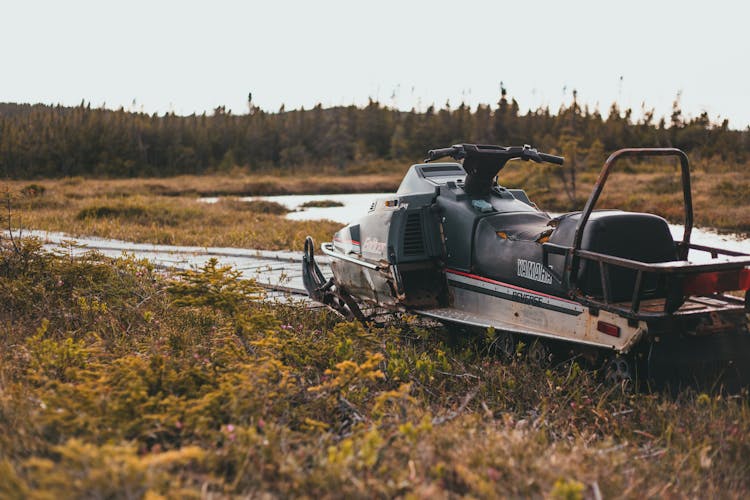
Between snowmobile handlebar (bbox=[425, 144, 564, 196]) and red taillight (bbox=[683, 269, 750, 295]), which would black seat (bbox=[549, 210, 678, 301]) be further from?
snowmobile handlebar (bbox=[425, 144, 564, 196])

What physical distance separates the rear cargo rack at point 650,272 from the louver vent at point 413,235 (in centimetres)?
140

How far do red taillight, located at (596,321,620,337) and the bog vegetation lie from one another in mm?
352

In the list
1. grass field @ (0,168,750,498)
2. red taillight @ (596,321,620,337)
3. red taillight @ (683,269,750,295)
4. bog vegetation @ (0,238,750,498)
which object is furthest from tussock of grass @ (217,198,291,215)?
red taillight @ (683,269,750,295)

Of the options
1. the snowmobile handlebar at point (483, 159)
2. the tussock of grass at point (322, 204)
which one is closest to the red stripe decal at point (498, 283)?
Answer: the snowmobile handlebar at point (483, 159)

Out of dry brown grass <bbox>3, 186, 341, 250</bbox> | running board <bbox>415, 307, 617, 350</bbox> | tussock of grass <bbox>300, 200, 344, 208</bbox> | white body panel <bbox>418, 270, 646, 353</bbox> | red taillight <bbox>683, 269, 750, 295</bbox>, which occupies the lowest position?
tussock of grass <bbox>300, 200, 344, 208</bbox>

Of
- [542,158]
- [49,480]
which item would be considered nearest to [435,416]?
[49,480]

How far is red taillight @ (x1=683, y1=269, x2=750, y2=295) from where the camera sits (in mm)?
4277

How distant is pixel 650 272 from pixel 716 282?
429mm

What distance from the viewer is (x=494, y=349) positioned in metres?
5.58

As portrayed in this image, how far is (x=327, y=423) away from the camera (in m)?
3.86

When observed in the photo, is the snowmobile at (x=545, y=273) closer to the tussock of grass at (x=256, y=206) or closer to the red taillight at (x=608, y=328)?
the red taillight at (x=608, y=328)

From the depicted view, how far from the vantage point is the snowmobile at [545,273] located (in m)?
4.31

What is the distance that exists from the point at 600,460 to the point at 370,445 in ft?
3.75

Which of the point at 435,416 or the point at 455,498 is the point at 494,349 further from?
the point at 455,498
